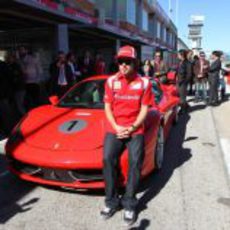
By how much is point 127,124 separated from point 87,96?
2.03 meters

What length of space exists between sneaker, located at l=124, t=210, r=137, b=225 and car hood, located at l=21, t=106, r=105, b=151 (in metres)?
0.81

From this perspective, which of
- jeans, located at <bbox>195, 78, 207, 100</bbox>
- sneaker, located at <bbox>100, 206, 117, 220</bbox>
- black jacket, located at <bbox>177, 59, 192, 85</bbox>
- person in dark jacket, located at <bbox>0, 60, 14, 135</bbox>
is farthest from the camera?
jeans, located at <bbox>195, 78, 207, 100</bbox>

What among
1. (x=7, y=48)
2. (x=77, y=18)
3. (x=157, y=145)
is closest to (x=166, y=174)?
(x=157, y=145)

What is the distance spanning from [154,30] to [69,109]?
3813cm

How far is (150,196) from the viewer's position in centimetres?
428

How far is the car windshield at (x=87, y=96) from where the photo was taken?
5.43 metres

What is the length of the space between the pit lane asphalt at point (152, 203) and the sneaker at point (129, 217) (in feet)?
0.18

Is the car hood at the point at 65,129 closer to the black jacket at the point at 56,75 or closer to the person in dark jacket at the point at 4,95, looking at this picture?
the person in dark jacket at the point at 4,95

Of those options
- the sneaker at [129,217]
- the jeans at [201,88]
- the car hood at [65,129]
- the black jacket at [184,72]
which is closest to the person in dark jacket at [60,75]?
the black jacket at [184,72]

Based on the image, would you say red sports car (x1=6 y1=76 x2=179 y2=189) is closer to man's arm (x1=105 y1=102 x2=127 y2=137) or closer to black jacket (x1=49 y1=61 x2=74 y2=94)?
man's arm (x1=105 y1=102 x2=127 y2=137)

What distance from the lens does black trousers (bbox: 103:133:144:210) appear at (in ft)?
12.1

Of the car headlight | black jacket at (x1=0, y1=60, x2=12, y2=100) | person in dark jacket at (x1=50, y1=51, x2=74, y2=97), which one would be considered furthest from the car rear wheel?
person in dark jacket at (x1=50, y1=51, x2=74, y2=97)

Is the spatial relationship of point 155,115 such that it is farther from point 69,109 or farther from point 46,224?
point 46,224

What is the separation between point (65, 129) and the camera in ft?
15.1
